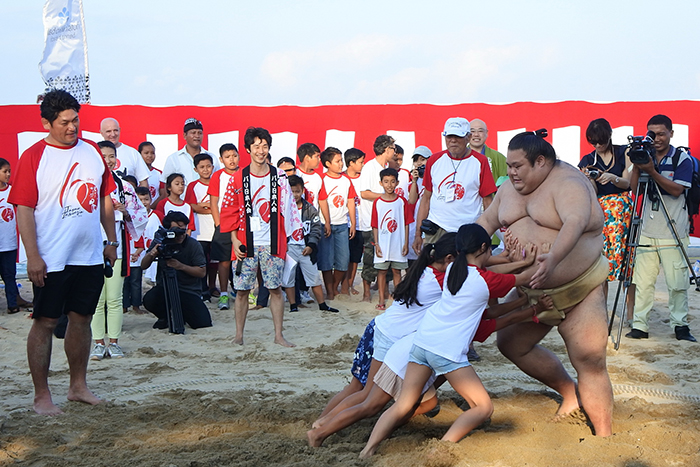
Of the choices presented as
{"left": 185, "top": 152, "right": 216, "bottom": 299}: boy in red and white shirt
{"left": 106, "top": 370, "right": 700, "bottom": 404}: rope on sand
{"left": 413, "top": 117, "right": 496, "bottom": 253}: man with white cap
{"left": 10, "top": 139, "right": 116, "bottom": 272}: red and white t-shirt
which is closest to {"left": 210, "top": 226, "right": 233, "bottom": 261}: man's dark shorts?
{"left": 185, "top": 152, "right": 216, "bottom": 299}: boy in red and white shirt

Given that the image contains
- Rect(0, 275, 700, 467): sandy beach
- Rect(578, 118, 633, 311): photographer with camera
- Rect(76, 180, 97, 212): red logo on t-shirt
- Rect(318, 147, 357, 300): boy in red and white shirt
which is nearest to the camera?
Rect(0, 275, 700, 467): sandy beach

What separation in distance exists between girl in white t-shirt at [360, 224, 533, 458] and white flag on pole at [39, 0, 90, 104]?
1000 cm

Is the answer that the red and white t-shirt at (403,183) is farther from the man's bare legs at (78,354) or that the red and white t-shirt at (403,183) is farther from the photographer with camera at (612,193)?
the man's bare legs at (78,354)

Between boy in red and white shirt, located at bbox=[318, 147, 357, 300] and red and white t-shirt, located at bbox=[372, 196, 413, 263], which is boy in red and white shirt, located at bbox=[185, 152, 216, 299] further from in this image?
red and white t-shirt, located at bbox=[372, 196, 413, 263]

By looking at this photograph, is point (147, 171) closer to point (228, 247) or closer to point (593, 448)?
point (228, 247)

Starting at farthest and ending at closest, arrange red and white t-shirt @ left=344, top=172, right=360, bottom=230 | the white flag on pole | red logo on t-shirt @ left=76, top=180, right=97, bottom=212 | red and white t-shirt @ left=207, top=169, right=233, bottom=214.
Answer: the white flag on pole, red and white t-shirt @ left=344, top=172, right=360, bottom=230, red and white t-shirt @ left=207, top=169, right=233, bottom=214, red logo on t-shirt @ left=76, top=180, right=97, bottom=212

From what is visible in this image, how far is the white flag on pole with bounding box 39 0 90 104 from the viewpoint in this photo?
11578 millimetres

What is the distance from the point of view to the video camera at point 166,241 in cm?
698

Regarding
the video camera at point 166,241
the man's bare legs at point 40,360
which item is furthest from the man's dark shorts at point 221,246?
the man's bare legs at point 40,360

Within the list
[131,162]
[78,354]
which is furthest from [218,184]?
[78,354]

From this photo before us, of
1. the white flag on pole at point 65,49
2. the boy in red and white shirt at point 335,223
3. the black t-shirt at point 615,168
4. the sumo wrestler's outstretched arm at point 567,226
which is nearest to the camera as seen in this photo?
the sumo wrestler's outstretched arm at point 567,226

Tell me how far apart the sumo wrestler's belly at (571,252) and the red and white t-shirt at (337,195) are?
201 inches

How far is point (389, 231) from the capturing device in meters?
8.24

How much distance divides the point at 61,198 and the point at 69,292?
2.01 feet
